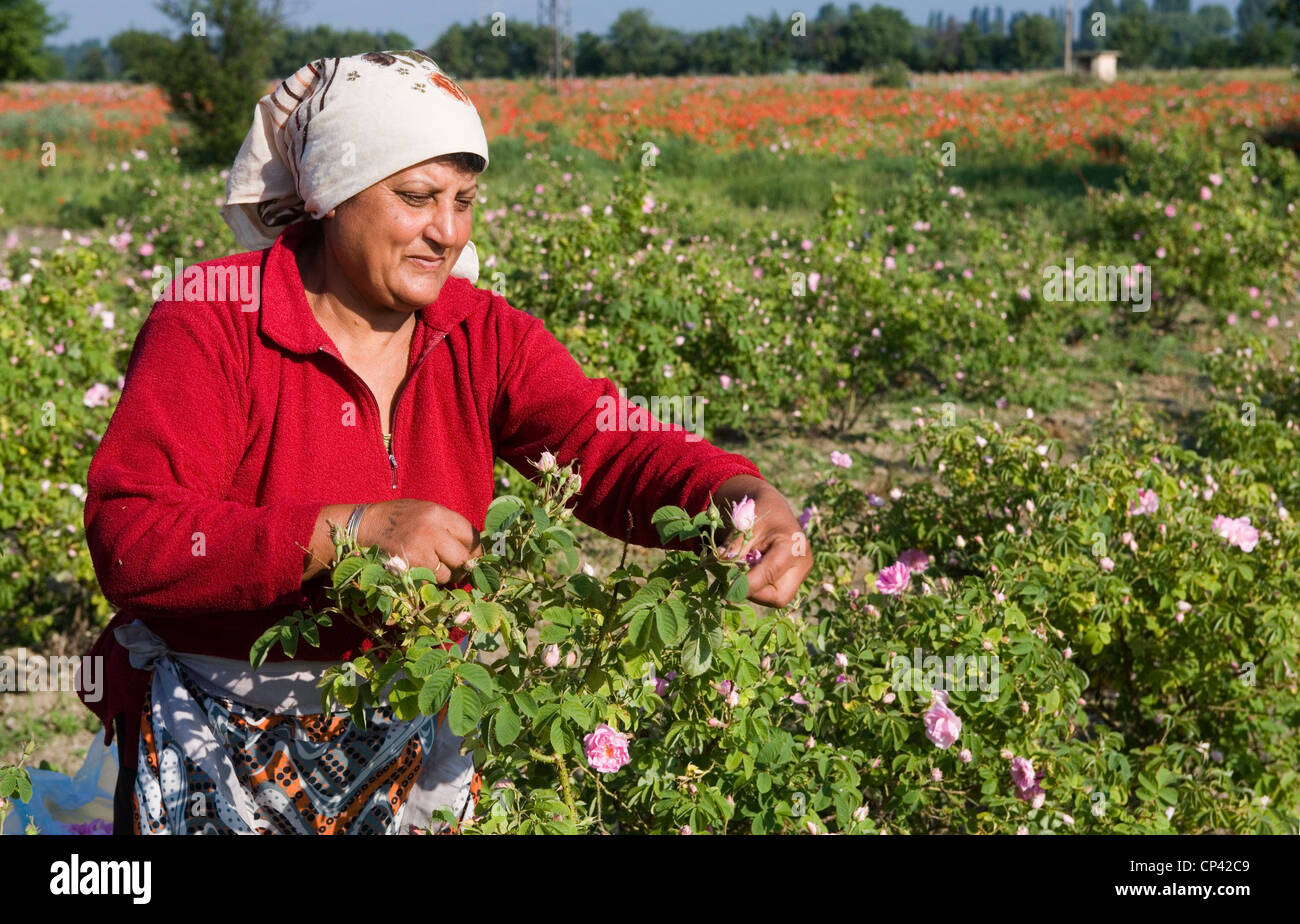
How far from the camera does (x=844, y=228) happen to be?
617 cm

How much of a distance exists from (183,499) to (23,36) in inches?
1255

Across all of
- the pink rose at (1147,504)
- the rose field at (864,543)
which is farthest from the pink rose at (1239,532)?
the pink rose at (1147,504)

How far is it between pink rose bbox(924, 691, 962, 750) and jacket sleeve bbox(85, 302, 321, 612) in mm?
1267

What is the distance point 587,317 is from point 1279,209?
6707 mm

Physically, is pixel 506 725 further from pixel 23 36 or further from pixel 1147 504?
pixel 23 36

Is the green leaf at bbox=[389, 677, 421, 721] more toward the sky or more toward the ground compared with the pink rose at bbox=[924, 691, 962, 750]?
more toward the sky

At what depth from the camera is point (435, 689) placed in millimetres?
1409

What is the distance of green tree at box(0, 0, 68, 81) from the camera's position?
92.4 ft

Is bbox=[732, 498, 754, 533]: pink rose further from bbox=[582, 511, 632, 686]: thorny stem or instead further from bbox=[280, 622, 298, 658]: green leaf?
bbox=[280, 622, 298, 658]: green leaf

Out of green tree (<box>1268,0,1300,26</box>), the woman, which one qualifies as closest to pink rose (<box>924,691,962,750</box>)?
the woman

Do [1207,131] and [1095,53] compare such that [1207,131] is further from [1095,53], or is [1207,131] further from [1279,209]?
[1095,53]

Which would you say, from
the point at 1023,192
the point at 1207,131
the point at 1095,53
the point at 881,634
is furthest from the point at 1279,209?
the point at 1095,53

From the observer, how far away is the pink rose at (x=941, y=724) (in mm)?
2213
